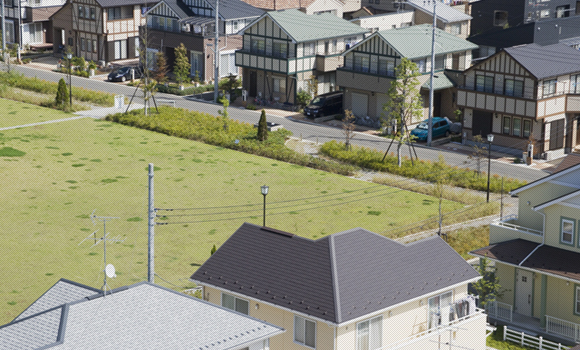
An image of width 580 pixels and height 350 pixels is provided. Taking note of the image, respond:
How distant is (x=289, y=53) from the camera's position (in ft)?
224

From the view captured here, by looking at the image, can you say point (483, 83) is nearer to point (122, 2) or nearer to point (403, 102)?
point (403, 102)

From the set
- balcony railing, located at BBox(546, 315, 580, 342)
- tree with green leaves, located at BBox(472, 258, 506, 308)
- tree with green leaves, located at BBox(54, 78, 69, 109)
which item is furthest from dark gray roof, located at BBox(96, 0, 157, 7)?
balcony railing, located at BBox(546, 315, 580, 342)

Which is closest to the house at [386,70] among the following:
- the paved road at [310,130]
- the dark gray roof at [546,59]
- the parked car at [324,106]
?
the parked car at [324,106]

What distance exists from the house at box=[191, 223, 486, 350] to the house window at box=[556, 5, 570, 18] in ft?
186

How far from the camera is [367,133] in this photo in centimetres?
6216

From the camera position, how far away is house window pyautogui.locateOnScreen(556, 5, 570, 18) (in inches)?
3155

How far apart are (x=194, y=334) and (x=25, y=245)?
2130 centimetres

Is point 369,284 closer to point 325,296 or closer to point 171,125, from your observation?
point 325,296

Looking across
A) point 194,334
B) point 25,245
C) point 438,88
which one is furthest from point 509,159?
point 194,334

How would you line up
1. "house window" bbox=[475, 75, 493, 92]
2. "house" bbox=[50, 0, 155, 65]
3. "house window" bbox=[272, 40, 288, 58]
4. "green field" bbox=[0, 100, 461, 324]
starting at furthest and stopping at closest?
"house" bbox=[50, 0, 155, 65] → "house window" bbox=[272, 40, 288, 58] → "house window" bbox=[475, 75, 493, 92] → "green field" bbox=[0, 100, 461, 324]

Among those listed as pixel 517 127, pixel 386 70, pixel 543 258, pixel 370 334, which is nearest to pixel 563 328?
pixel 543 258

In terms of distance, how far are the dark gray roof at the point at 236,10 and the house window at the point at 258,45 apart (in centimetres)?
662

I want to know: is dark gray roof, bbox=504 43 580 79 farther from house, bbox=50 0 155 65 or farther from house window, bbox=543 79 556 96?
house, bbox=50 0 155 65

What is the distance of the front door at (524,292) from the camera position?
116 ft
